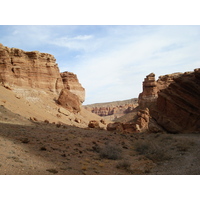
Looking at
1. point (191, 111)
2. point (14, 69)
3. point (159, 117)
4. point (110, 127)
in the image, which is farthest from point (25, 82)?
point (191, 111)

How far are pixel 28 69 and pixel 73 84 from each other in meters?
15.8

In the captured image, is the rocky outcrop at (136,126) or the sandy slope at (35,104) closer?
the rocky outcrop at (136,126)

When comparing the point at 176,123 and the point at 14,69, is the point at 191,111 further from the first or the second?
the point at 14,69

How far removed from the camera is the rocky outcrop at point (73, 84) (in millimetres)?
55156

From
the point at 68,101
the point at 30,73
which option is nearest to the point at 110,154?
the point at 68,101

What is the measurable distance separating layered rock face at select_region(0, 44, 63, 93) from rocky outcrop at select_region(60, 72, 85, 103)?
719cm

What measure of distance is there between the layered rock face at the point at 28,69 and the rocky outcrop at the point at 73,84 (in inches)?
283

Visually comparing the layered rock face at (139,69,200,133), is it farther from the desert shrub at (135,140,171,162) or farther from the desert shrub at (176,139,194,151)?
the desert shrub at (135,140,171,162)

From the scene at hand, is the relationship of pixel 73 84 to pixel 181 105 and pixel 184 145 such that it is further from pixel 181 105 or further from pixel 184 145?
pixel 184 145

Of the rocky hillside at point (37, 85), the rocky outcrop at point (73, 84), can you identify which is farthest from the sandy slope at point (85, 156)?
the rocky outcrop at point (73, 84)

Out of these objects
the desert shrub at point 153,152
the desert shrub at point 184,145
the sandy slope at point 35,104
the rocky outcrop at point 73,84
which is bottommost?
the desert shrub at point 153,152

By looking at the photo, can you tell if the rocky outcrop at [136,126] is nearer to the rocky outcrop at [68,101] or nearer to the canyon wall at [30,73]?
the rocky outcrop at [68,101]

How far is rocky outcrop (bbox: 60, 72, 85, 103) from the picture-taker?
181 ft

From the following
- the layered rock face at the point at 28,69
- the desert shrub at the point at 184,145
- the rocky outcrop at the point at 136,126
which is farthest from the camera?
the layered rock face at the point at 28,69
